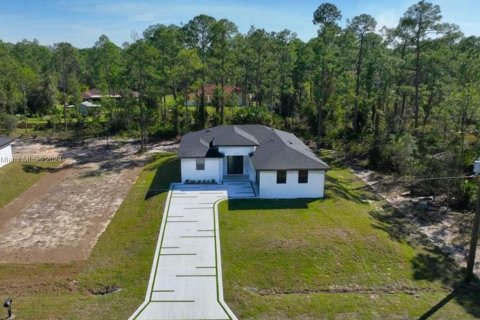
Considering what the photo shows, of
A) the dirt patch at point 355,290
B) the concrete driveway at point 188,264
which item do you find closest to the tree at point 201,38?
the concrete driveway at point 188,264

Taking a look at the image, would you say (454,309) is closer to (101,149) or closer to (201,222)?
(201,222)

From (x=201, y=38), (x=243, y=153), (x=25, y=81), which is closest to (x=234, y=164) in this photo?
(x=243, y=153)

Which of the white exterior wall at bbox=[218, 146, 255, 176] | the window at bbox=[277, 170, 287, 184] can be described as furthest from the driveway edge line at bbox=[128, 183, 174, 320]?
the window at bbox=[277, 170, 287, 184]

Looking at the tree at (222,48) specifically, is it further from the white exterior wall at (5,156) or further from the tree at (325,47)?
the white exterior wall at (5,156)

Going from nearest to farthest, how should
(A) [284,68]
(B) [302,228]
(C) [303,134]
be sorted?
(B) [302,228]
(C) [303,134]
(A) [284,68]

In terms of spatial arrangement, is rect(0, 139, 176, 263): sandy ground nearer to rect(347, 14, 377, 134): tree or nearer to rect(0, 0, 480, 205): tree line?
rect(0, 0, 480, 205): tree line

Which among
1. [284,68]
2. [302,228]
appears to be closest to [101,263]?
[302,228]
